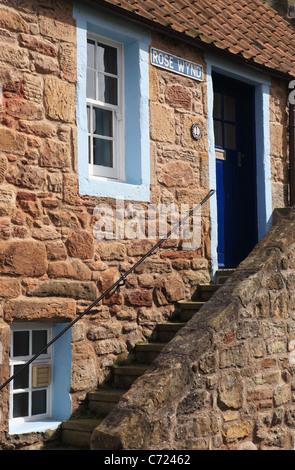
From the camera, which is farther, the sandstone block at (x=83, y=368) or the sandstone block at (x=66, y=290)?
the sandstone block at (x=83, y=368)

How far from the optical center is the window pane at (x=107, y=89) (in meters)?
7.44

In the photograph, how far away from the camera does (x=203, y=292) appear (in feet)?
25.9

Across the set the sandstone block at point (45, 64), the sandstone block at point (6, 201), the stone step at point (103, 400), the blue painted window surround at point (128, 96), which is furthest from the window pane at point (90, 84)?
the stone step at point (103, 400)

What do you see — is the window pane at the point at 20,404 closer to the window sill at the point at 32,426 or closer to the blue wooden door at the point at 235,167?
the window sill at the point at 32,426

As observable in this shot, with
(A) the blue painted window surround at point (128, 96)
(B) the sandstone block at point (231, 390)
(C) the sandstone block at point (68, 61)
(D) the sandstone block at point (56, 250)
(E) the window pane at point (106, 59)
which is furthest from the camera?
(E) the window pane at point (106, 59)

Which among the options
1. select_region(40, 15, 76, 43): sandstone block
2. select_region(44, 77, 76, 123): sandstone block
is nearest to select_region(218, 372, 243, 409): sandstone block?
select_region(44, 77, 76, 123): sandstone block

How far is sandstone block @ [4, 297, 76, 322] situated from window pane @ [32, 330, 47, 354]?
0.94 ft

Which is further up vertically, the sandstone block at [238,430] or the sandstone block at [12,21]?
the sandstone block at [12,21]

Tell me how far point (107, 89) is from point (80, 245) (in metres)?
Result: 1.86

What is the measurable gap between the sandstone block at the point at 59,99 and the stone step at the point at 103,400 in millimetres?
2635

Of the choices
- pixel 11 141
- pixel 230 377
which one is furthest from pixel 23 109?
pixel 230 377

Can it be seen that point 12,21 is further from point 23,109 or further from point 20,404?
point 20,404

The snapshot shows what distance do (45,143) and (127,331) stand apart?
208 centimetres

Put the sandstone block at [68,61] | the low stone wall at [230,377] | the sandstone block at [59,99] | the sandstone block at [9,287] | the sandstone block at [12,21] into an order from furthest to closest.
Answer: the sandstone block at [68,61] → the sandstone block at [59,99] → the sandstone block at [12,21] → the sandstone block at [9,287] → the low stone wall at [230,377]
